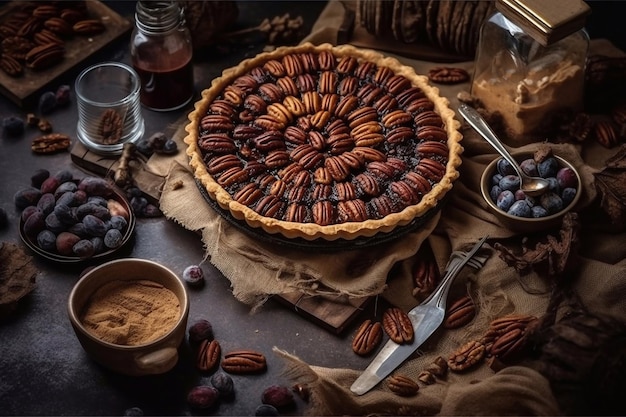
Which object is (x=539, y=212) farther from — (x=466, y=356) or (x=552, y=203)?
(x=466, y=356)

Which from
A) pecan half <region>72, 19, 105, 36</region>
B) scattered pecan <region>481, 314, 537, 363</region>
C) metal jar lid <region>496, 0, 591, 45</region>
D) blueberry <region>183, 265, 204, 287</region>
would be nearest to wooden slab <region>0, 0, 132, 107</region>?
pecan half <region>72, 19, 105, 36</region>

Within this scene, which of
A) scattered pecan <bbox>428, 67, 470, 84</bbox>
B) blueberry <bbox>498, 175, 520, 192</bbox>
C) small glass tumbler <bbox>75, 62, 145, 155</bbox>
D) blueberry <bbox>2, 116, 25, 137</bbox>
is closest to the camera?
blueberry <bbox>498, 175, 520, 192</bbox>

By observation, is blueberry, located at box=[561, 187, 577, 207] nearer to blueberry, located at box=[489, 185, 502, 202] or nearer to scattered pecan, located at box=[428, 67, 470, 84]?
blueberry, located at box=[489, 185, 502, 202]

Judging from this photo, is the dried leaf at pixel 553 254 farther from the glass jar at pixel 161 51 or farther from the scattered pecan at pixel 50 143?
the scattered pecan at pixel 50 143

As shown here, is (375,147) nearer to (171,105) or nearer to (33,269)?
(171,105)

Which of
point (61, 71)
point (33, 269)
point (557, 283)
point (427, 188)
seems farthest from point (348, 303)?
point (61, 71)

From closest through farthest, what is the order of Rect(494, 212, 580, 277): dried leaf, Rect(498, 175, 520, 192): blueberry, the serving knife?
the serving knife, Rect(494, 212, 580, 277): dried leaf, Rect(498, 175, 520, 192): blueberry

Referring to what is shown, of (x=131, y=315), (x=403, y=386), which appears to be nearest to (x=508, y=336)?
(x=403, y=386)
